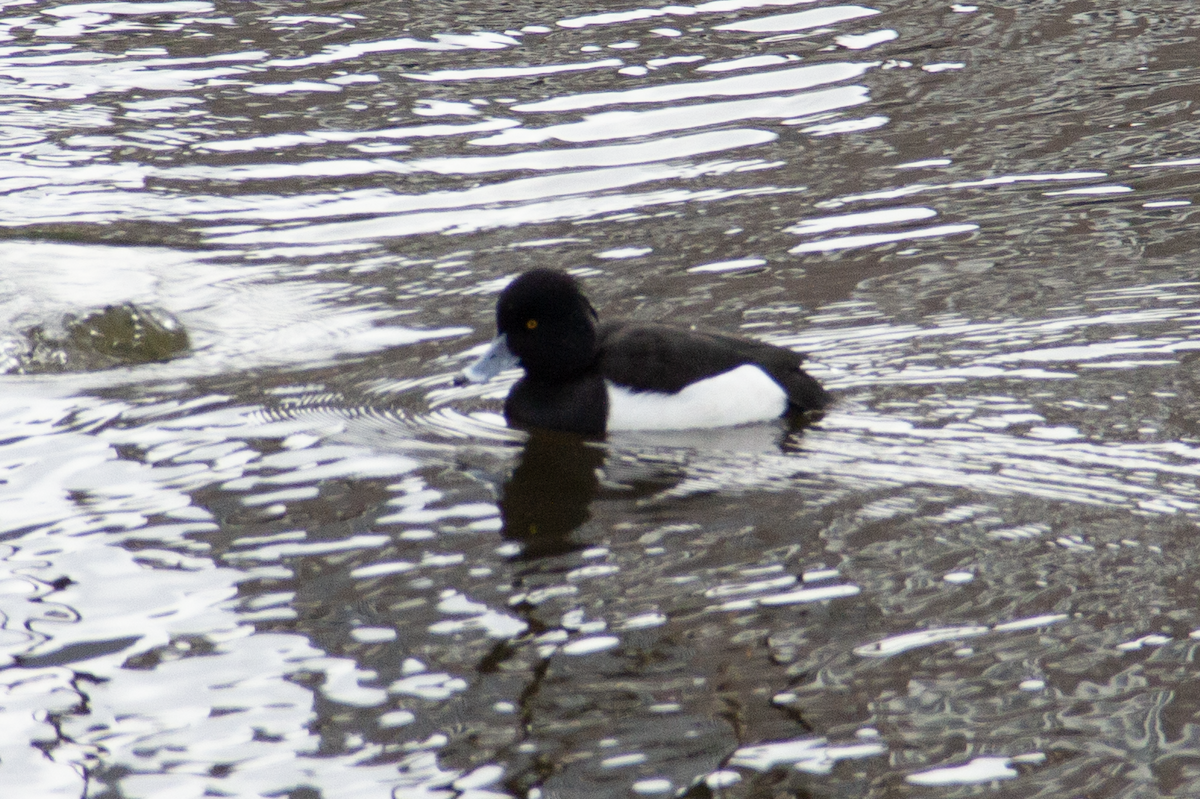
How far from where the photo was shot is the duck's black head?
21.9 feet

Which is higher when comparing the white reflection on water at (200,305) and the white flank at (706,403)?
the white reflection on water at (200,305)

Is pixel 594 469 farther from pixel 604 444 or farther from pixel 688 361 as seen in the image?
pixel 688 361

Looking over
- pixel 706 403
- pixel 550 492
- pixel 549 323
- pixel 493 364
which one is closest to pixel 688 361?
pixel 706 403

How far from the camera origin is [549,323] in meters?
6.68

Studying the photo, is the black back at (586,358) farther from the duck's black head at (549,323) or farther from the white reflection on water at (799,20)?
the white reflection on water at (799,20)

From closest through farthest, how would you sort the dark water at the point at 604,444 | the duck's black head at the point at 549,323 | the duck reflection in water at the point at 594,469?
the dark water at the point at 604,444 < the duck reflection in water at the point at 594,469 < the duck's black head at the point at 549,323

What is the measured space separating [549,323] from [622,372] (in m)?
0.39

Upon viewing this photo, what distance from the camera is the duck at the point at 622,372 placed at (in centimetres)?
659

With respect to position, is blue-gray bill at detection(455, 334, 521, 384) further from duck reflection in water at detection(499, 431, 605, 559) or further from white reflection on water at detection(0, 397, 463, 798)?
white reflection on water at detection(0, 397, 463, 798)

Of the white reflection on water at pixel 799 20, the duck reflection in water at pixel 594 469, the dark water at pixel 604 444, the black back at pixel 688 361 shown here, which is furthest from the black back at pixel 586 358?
the white reflection on water at pixel 799 20

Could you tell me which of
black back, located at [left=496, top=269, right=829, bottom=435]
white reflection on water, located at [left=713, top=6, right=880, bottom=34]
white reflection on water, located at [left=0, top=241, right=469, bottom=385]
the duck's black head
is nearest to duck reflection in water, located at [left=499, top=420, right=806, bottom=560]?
black back, located at [left=496, top=269, right=829, bottom=435]

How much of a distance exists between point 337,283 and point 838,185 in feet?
10.6

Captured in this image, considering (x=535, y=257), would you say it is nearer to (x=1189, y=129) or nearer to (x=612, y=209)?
(x=612, y=209)

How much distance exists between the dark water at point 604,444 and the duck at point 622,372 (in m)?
0.17
